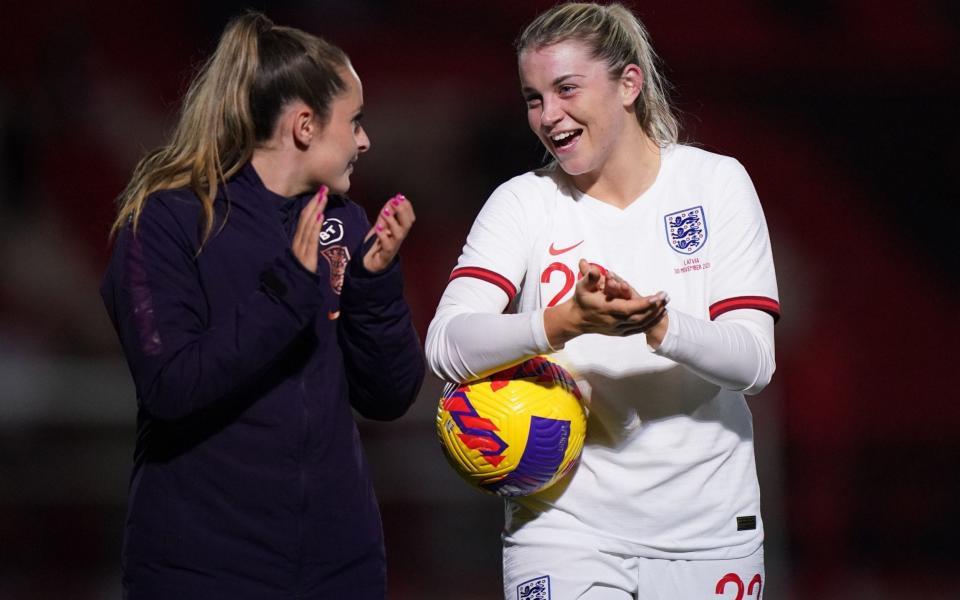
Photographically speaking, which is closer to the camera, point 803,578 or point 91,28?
point 803,578

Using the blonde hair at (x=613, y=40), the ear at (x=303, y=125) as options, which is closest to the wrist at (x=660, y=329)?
the blonde hair at (x=613, y=40)

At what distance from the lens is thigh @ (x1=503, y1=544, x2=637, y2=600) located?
7.02ft

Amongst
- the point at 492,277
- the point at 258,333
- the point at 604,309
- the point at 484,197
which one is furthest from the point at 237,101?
the point at 484,197

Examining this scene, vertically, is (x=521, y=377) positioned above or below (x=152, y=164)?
below

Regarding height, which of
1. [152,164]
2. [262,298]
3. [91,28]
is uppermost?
[91,28]

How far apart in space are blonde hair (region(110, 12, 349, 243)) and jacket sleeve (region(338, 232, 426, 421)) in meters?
0.28

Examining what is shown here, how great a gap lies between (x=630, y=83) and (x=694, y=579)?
0.95m

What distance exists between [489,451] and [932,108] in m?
3.98

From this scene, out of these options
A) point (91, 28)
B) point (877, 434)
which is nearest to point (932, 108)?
point (877, 434)

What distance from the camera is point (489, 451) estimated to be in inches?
83.1

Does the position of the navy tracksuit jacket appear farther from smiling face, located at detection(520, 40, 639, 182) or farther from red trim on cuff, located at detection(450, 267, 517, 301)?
smiling face, located at detection(520, 40, 639, 182)

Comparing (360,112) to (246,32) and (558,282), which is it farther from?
(558,282)

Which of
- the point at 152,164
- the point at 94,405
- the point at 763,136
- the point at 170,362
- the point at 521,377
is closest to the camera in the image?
the point at 170,362

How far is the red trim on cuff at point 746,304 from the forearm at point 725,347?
12 millimetres
